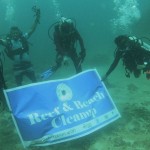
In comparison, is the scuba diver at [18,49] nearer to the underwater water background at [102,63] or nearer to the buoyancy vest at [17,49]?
the buoyancy vest at [17,49]

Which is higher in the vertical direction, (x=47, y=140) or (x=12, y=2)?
(x=47, y=140)

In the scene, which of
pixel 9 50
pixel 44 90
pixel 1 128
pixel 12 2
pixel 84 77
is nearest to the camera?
pixel 44 90

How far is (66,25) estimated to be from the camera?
8.64 meters

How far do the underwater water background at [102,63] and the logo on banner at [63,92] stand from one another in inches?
41.5

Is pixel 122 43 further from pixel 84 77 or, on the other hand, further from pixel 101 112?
pixel 101 112

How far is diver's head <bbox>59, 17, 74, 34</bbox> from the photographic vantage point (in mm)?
8594

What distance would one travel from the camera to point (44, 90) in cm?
661

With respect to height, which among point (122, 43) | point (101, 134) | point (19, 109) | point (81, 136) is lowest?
point (101, 134)

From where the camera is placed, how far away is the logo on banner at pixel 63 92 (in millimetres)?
6621

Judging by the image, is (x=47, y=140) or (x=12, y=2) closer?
(x=47, y=140)

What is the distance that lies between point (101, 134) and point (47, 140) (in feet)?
4.97

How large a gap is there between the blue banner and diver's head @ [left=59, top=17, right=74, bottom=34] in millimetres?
2166

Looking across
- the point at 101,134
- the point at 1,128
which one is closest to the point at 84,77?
the point at 101,134

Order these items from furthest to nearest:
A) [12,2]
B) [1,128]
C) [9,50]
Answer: [12,2], [9,50], [1,128]
